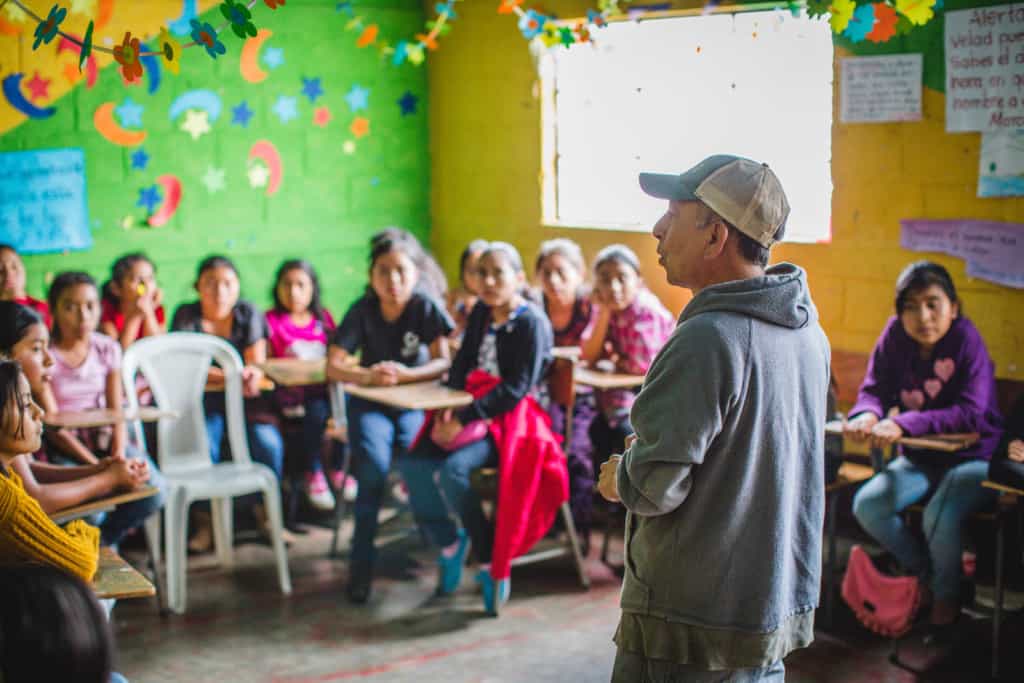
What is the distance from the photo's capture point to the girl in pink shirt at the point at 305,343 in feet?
18.7

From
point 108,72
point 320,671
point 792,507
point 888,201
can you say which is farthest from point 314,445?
point 792,507

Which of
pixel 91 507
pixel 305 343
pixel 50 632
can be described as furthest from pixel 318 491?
pixel 50 632

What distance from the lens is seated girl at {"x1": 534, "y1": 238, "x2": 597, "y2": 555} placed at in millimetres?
5270

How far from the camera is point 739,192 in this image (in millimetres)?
2154

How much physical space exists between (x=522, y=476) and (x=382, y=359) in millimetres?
923

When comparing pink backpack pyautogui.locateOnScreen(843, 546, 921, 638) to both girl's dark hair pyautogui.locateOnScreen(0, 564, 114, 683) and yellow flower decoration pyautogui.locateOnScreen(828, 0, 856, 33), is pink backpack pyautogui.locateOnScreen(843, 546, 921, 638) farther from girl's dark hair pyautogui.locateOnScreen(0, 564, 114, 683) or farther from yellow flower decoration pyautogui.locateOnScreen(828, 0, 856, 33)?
girl's dark hair pyautogui.locateOnScreen(0, 564, 114, 683)

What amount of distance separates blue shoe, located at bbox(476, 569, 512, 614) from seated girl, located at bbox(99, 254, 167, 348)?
207 cm

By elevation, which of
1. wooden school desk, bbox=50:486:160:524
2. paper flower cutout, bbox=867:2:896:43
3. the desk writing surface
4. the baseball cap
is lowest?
wooden school desk, bbox=50:486:160:524

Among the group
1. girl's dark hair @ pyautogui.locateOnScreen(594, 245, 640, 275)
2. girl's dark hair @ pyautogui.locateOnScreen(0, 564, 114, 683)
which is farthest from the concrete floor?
girl's dark hair @ pyautogui.locateOnScreen(0, 564, 114, 683)

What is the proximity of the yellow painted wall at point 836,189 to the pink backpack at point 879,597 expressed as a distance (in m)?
1.17

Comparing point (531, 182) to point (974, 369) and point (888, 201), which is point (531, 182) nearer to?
point (888, 201)

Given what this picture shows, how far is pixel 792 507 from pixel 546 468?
97.1 inches

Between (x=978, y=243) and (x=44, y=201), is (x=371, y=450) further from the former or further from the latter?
(x=978, y=243)

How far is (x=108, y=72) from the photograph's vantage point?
609 centimetres
